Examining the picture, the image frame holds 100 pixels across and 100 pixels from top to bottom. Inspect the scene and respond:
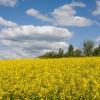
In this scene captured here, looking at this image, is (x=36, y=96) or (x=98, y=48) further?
(x=98, y=48)

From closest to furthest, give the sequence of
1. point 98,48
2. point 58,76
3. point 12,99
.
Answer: point 12,99 → point 58,76 → point 98,48

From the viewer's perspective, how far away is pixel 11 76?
1552cm

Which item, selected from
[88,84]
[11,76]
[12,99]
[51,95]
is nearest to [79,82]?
[88,84]

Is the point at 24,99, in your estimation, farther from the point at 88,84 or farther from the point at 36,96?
the point at 88,84

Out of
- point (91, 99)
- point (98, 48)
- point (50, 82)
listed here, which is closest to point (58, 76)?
point (50, 82)

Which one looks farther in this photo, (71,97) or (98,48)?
(98,48)

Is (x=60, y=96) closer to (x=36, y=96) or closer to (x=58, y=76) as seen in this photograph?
(x=36, y=96)

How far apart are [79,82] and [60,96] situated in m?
1.57

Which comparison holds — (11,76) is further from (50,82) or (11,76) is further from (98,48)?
(98,48)

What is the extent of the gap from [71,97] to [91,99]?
1.84 feet

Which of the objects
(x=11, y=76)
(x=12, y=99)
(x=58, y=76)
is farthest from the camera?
→ (x=11, y=76)

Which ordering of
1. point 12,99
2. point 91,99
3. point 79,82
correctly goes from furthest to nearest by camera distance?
1. point 79,82
2. point 12,99
3. point 91,99

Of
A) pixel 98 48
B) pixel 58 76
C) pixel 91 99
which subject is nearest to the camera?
pixel 91 99

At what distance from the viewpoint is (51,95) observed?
37.0ft
